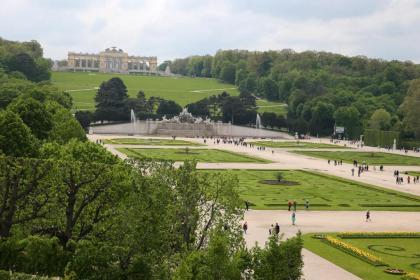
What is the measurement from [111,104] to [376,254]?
92939 millimetres

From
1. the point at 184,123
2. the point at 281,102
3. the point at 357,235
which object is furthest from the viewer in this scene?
the point at 281,102

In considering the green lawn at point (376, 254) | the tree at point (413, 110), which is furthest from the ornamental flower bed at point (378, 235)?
the tree at point (413, 110)

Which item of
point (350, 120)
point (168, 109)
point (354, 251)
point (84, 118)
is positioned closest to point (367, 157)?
point (350, 120)

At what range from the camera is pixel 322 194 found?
44500 millimetres

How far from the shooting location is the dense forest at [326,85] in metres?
114

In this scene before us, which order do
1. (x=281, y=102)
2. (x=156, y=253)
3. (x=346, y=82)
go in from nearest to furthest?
(x=156, y=253) → (x=346, y=82) → (x=281, y=102)

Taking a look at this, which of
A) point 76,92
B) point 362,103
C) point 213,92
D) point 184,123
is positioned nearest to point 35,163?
point 184,123

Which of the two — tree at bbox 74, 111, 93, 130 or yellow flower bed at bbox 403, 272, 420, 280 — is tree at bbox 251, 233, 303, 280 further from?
tree at bbox 74, 111, 93, 130

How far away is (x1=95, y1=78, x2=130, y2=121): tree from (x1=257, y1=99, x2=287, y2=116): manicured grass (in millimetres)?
31268

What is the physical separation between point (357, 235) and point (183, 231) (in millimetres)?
12694

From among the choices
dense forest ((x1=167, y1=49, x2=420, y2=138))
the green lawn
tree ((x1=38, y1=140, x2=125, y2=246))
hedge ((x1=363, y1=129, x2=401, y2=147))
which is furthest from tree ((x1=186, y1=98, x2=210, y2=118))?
tree ((x1=38, y1=140, x2=125, y2=246))

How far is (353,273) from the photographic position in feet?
79.2

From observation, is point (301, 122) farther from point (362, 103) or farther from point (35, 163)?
point (35, 163)

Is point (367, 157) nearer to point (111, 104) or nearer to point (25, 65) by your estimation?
point (111, 104)
